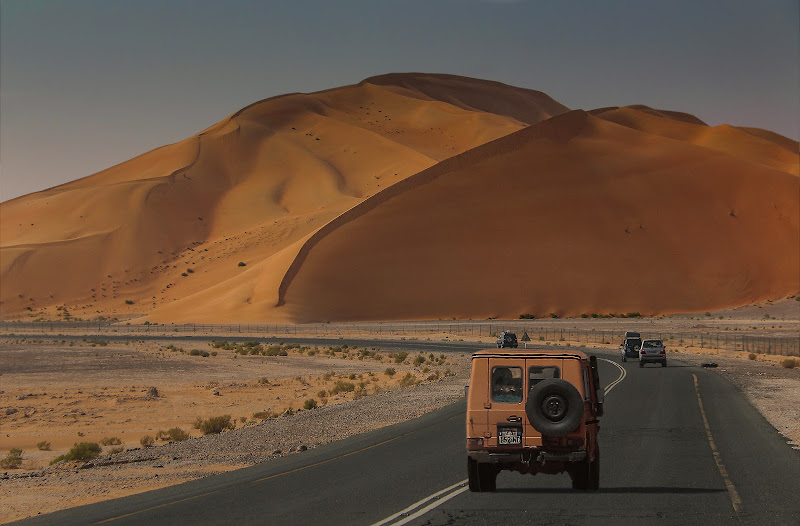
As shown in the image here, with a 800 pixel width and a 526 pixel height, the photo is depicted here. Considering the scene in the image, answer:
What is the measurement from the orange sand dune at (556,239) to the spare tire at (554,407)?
101 meters

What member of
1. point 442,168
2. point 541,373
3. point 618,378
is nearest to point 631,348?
point 618,378

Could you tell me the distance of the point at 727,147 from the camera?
195375mm

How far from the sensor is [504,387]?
543 inches

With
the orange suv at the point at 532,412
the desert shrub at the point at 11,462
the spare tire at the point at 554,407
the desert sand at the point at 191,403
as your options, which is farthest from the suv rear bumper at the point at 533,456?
the desert shrub at the point at 11,462

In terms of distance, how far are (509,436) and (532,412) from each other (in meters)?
0.51

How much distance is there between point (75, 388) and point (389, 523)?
33546mm

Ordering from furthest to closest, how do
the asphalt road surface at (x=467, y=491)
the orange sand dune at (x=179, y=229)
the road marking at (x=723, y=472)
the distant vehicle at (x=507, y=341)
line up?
the orange sand dune at (x=179, y=229) < the distant vehicle at (x=507, y=341) < the road marking at (x=723, y=472) < the asphalt road surface at (x=467, y=491)

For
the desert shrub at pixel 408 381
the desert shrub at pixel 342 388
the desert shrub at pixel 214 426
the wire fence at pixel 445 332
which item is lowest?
the wire fence at pixel 445 332

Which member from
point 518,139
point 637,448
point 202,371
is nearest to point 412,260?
point 518,139

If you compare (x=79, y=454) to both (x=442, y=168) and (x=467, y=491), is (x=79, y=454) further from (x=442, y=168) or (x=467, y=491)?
(x=442, y=168)

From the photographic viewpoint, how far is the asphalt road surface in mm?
12531

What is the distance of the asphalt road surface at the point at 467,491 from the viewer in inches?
493

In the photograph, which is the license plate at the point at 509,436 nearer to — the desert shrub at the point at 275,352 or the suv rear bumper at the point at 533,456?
the suv rear bumper at the point at 533,456

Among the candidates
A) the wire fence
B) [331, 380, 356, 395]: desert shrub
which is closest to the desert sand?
[331, 380, 356, 395]: desert shrub
